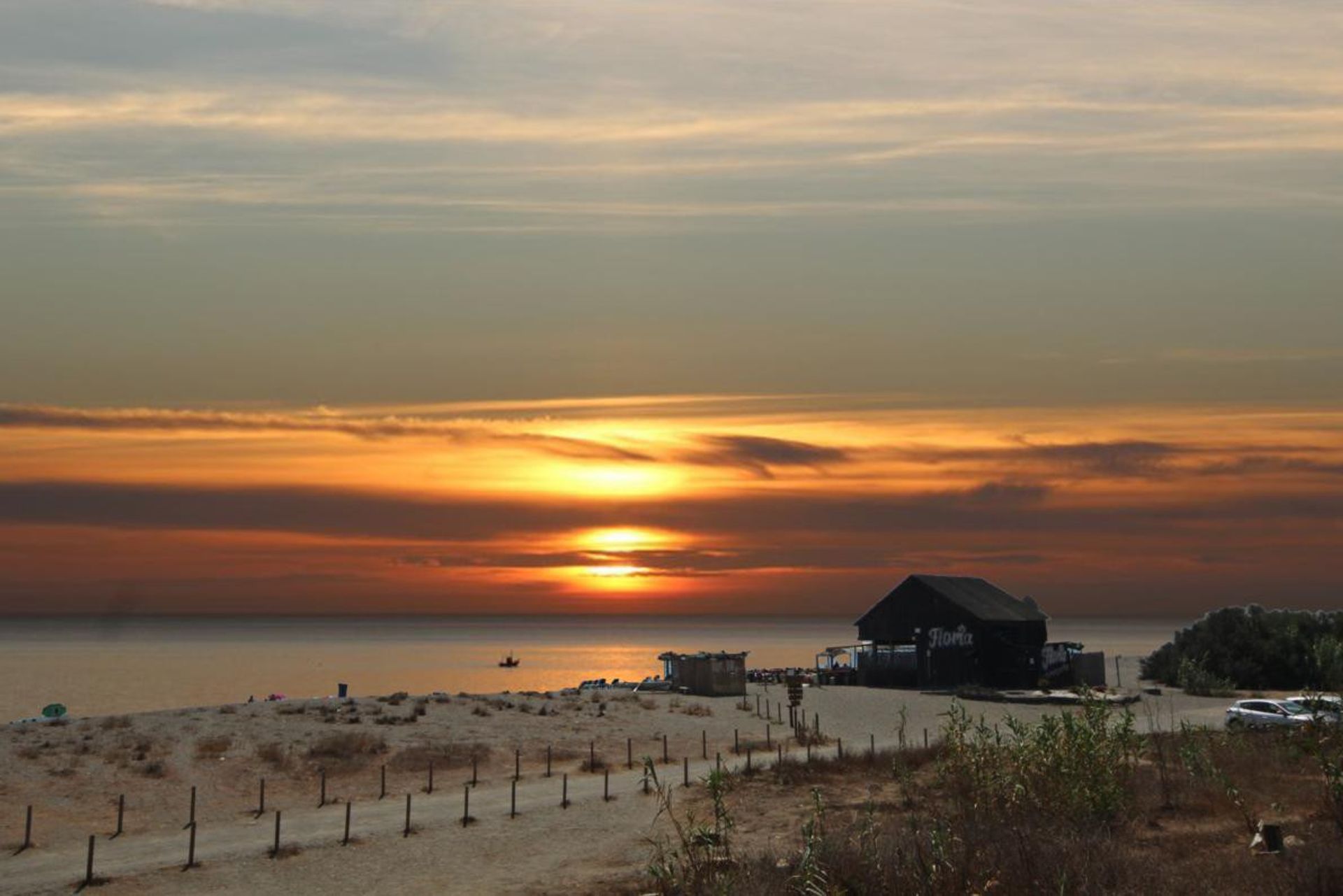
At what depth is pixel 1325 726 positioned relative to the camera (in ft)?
88.0

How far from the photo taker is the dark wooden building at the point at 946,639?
3344 inches

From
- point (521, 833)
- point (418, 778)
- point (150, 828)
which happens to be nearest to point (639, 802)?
point (521, 833)

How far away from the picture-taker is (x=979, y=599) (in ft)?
296

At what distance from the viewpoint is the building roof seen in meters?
86.7

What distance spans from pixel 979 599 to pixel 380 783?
5351cm

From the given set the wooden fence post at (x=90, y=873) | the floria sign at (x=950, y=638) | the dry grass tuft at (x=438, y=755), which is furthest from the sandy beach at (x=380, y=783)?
the floria sign at (x=950, y=638)

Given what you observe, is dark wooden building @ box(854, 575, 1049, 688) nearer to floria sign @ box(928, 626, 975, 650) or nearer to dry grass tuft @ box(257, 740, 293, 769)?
floria sign @ box(928, 626, 975, 650)

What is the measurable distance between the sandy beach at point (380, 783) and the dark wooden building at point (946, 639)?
33.3 feet

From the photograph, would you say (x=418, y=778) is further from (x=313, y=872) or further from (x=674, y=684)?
(x=674, y=684)

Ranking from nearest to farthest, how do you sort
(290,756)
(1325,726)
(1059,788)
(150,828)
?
(1325,726)
(1059,788)
(150,828)
(290,756)

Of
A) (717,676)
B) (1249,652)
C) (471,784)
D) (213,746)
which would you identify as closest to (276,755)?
(213,746)

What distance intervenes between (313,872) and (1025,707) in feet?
161

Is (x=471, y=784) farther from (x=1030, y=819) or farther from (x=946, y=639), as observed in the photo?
(x=946, y=639)

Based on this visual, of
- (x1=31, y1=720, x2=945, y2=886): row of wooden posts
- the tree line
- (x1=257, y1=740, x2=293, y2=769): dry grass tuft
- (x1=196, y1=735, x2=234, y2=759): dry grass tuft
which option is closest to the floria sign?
the tree line
